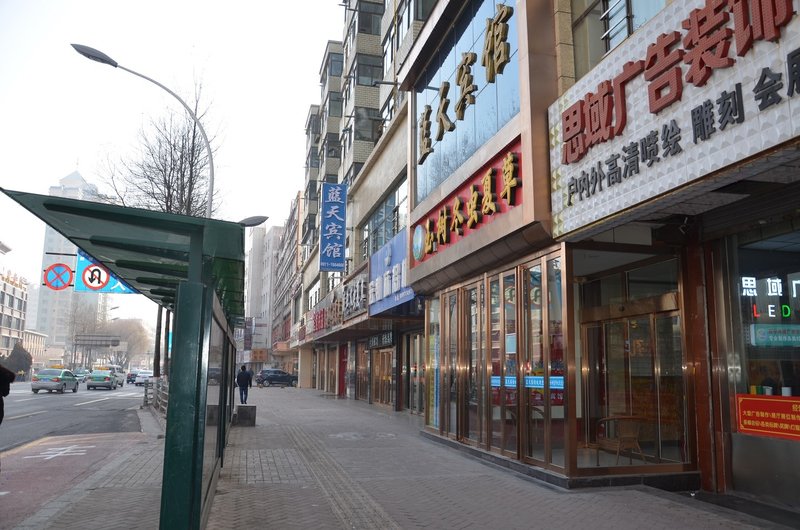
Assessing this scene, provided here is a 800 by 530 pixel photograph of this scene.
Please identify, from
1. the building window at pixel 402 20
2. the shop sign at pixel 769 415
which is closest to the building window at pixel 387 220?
the building window at pixel 402 20

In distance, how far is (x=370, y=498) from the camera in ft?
26.3

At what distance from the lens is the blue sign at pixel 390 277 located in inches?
680

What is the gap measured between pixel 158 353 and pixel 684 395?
20.9m

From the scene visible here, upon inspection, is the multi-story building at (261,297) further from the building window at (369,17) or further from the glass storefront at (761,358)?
the glass storefront at (761,358)

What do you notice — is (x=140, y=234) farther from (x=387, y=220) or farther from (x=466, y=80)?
(x=387, y=220)

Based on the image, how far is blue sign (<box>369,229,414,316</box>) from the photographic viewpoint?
17281 mm

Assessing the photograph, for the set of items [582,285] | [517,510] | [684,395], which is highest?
[582,285]

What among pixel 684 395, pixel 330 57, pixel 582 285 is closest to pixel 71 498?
pixel 684 395

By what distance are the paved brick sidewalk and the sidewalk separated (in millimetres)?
12

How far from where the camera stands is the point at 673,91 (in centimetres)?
635

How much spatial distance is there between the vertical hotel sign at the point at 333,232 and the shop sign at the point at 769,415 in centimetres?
2063

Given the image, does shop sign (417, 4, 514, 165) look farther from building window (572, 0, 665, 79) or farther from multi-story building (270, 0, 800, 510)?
building window (572, 0, 665, 79)

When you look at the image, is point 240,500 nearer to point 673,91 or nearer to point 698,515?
point 698,515

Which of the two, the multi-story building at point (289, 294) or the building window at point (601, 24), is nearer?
the building window at point (601, 24)
